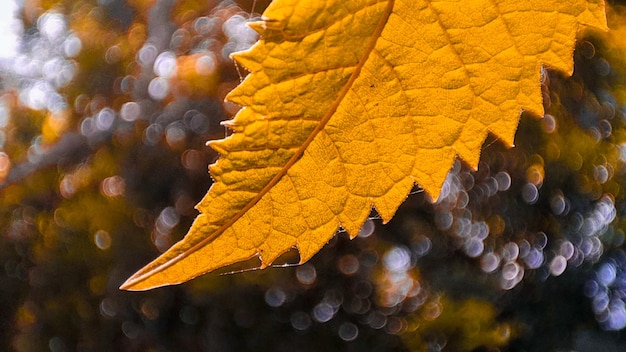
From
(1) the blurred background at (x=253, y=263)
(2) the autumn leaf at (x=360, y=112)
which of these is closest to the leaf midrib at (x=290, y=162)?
(2) the autumn leaf at (x=360, y=112)

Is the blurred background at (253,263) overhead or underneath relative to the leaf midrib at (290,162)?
underneath

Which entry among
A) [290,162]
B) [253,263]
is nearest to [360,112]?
[290,162]

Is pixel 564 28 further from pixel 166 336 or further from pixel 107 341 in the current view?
pixel 107 341

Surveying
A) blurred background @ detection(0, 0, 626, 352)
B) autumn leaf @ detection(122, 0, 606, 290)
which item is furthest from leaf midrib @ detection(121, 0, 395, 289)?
blurred background @ detection(0, 0, 626, 352)

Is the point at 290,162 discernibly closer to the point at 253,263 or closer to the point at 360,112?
the point at 360,112

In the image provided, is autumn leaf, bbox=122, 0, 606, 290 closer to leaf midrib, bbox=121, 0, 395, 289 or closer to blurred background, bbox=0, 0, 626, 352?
leaf midrib, bbox=121, 0, 395, 289

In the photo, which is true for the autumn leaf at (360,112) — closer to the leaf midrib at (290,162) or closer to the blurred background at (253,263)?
the leaf midrib at (290,162)
